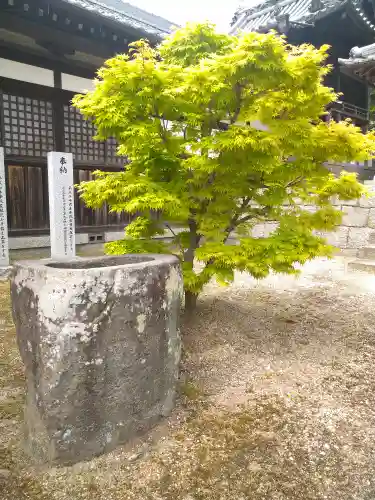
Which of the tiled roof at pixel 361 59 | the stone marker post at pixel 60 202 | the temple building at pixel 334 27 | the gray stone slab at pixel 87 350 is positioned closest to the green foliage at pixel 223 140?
the gray stone slab at pixel 87 350

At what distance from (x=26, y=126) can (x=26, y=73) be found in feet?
3.58

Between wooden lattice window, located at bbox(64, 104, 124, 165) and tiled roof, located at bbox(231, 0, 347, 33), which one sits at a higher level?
tiled roof, located at bbox(231, 0, 347, 33)

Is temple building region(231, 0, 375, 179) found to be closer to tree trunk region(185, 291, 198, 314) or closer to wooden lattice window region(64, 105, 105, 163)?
→ wooden lattice window region(64, 105, 105, 163)

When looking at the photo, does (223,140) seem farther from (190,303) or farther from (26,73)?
(26,73)

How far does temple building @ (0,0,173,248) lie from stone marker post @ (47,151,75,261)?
144cm

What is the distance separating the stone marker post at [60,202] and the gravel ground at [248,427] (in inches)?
114

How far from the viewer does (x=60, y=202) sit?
6.81 meters

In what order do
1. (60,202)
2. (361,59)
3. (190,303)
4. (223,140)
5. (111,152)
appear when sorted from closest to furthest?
(223,140)
(190,303)
(60,202)
(361,59)
(111,152)

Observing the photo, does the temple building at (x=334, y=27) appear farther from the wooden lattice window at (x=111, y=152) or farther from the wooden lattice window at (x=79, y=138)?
the wooden lattice window at (x=79, y=138)

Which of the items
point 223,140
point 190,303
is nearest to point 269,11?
point 223,140

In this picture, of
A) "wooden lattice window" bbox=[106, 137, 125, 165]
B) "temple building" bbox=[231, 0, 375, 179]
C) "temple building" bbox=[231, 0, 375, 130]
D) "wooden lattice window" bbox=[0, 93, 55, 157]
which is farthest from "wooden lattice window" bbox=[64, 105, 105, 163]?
"temple building" bbox=[231, 0, 375, 179]

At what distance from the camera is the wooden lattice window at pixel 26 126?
7477 millimetres

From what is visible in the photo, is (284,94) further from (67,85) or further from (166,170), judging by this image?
(67,85)

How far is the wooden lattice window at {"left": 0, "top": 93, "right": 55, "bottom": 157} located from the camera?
294 inches
